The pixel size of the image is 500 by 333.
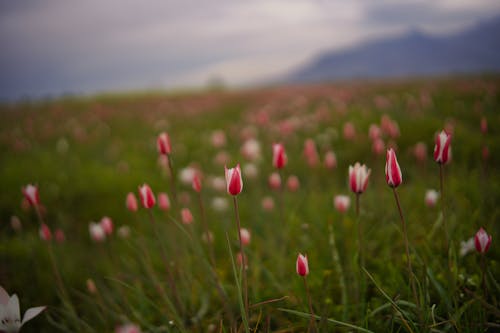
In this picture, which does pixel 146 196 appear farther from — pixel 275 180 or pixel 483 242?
pixel 483 242

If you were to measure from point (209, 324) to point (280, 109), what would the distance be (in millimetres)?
8118

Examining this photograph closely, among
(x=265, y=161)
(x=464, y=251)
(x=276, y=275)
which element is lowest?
(x=265, y=161)

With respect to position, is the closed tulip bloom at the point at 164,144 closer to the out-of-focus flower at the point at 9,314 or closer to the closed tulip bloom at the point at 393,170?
the out-of-focus flower at the point at 9,314

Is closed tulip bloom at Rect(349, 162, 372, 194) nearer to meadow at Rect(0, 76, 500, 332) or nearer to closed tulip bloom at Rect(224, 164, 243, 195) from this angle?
meadow at Rect(0, 76, 500, 332)

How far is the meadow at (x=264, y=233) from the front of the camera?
1.63 metres

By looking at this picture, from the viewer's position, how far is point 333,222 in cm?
269

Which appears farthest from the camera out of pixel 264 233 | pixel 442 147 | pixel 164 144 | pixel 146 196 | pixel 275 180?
pixel 264 233

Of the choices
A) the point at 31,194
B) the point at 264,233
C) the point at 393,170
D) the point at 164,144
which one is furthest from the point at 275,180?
the point at 31,194

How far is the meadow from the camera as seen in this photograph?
64.0 inches

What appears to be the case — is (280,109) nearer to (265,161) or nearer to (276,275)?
(265,161)

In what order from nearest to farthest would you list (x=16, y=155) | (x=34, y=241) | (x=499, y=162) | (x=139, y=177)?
(x=34, y=241) → (x=499, y=162) → (x=139, y=177) → (x=16, y=155)

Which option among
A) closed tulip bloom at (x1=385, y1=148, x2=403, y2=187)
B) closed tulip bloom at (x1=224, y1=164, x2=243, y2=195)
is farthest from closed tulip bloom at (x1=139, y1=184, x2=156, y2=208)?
closed tulip bloom at (x1=385, y1=148, x2=403, y2=187)

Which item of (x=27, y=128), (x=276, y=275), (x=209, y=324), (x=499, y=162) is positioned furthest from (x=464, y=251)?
(x=27, y=128)

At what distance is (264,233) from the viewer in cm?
296
